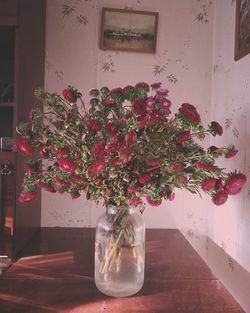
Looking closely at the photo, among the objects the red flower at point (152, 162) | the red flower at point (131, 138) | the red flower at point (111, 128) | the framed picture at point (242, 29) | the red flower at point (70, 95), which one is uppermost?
the framed picture at point (242, 29)

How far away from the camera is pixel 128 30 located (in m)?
1.56

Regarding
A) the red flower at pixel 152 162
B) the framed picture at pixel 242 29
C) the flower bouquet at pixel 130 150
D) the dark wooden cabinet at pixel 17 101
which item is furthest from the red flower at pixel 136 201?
the framed picture at pixel 242 29

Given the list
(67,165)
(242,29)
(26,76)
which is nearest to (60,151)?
(67,165)

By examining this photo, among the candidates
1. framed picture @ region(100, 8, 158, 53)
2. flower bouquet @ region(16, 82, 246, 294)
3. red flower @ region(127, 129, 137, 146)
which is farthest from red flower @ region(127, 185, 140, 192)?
framed picture @ region(100, 8, 158, 53)

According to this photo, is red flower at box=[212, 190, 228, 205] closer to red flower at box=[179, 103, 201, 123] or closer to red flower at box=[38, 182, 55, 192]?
red flower at box=[179, 103, 201, 123]

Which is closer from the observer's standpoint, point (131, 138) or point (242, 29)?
point (131, 138)

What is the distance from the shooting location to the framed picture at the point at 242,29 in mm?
1240

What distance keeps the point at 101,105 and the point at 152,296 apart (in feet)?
1.70

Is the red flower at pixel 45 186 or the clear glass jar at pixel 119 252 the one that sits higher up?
the red flower at pixel 45 186

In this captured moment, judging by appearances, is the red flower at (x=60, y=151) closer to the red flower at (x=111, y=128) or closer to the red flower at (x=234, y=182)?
the red flower at (x=111, y=128)

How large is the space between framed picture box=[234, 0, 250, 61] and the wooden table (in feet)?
2.60

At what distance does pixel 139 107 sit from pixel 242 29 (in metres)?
0.79

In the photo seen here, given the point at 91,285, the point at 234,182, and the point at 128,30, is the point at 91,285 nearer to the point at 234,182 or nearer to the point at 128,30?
the point at 234,182

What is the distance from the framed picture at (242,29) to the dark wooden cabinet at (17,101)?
32.0 inches
